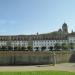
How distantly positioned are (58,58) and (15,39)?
82.2 metres

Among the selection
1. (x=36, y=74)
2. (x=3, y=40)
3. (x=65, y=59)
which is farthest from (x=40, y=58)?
(x=3, y=40)

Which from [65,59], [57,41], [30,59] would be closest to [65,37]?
[57,41]

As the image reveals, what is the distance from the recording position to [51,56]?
3238 cm

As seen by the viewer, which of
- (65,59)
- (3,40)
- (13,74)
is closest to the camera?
(13,74)

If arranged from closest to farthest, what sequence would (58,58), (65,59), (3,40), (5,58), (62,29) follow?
1. (5,58)
2. (58,58)
3. (65,59)
4. (3,40)
5. (62,29)

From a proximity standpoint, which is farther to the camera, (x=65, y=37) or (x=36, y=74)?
(x=65, y=37)

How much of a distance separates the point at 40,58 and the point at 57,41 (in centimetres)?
8324

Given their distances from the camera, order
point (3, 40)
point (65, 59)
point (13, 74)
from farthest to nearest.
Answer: point (3, 40) < point (65, 59) < point (13, 74)

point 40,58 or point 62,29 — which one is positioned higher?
point 62,29

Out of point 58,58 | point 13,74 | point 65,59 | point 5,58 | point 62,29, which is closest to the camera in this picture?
point 13,74

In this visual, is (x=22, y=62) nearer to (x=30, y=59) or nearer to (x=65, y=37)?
(x=30, y=59)

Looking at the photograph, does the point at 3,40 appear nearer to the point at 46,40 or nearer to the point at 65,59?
the point at 46,40

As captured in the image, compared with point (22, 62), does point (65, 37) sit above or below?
above

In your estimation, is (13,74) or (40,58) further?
(40,58)
